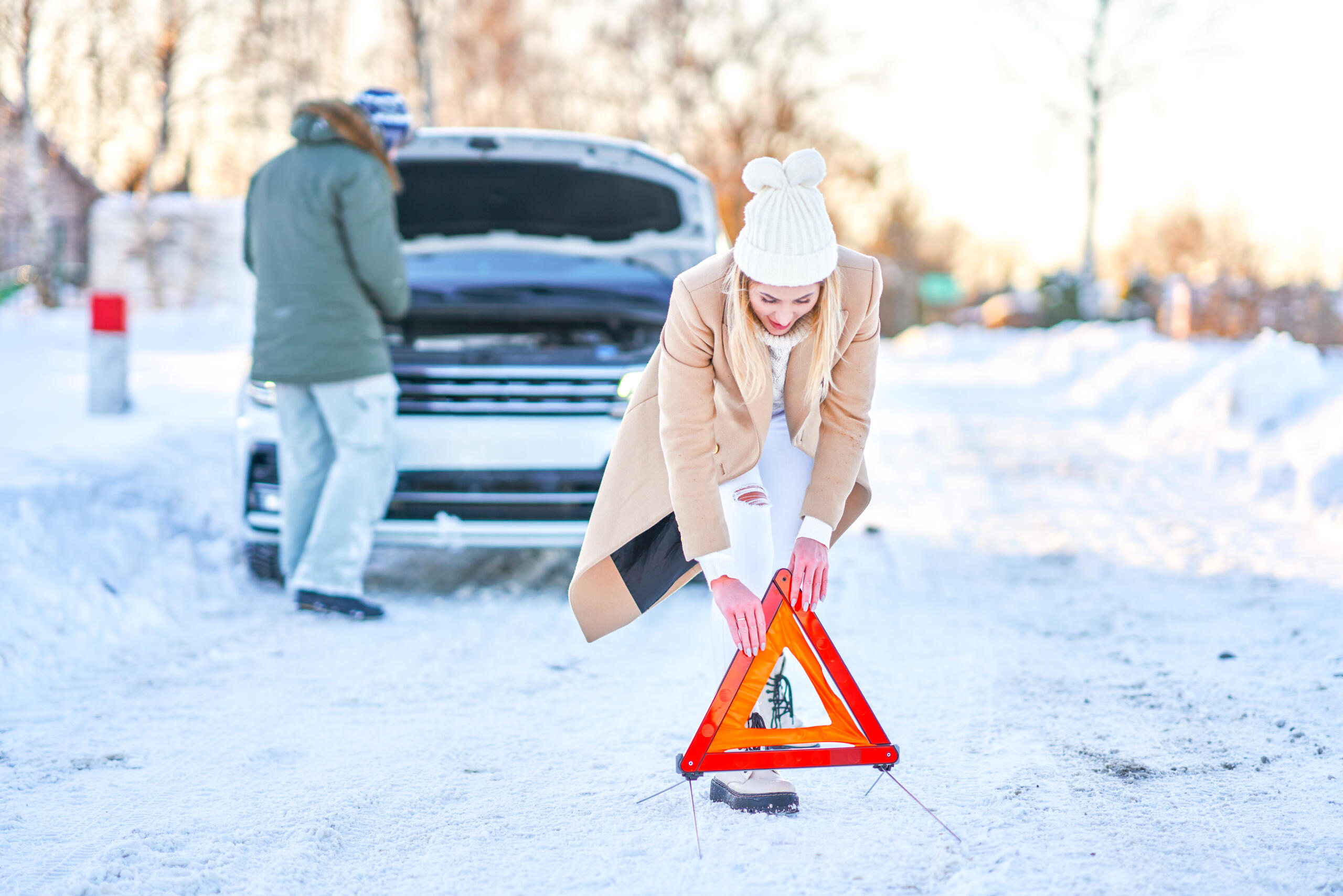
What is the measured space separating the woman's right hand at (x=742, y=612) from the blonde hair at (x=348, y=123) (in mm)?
2759

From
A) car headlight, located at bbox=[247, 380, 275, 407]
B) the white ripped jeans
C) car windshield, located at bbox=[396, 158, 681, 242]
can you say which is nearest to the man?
car headlight, located at bbox=[247, 380, 275, 407]

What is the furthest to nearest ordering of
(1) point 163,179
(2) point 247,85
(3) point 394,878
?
(1) point 163,179 < (2) point 247,85 < (3) point 394,878

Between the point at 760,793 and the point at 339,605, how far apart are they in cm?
243

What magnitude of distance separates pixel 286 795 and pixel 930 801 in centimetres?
157

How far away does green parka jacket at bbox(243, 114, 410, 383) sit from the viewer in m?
4.46

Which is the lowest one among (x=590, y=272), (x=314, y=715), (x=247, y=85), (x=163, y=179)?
(x=314, y=715)

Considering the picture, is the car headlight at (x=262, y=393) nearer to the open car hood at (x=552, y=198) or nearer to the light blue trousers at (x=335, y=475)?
the light blue trousers at (x=335, y=475)

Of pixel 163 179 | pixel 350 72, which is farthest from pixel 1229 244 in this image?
pixel 163 179

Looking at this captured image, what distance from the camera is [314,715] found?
3.42 metres

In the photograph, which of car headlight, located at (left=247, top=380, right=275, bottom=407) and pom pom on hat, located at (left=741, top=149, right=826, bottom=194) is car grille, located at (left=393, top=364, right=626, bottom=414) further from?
pom pom on hat, located at (left=741, top=149, right=826, bottom=194)

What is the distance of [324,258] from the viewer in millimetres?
4508

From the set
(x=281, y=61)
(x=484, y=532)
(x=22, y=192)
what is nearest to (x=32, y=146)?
(x=22, y=192)

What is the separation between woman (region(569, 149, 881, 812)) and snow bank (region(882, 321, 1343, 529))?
4.48 meters

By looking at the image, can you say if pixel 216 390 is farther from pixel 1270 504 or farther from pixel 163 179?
pixel 163 179
